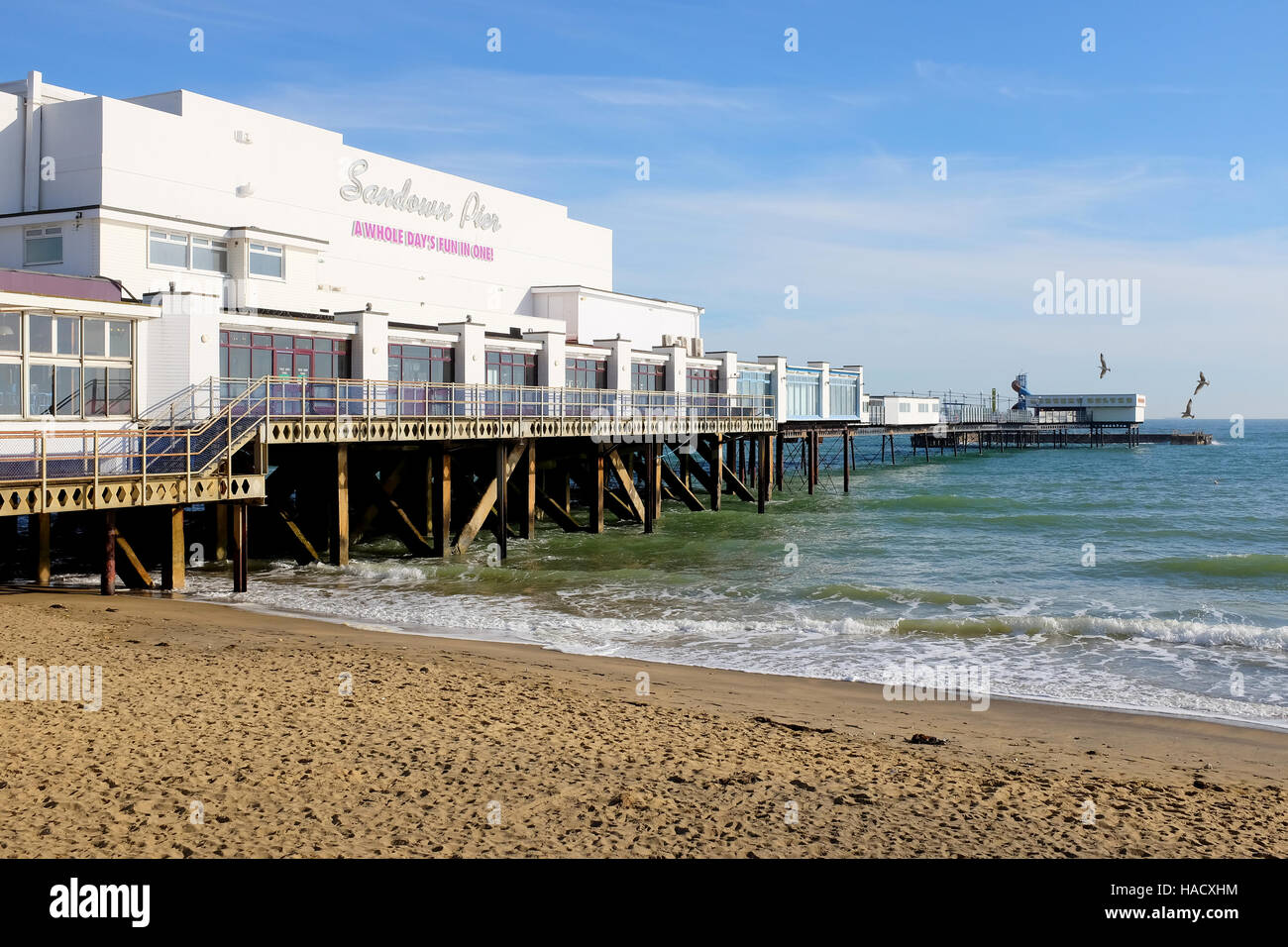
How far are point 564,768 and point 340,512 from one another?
1549 centimetres

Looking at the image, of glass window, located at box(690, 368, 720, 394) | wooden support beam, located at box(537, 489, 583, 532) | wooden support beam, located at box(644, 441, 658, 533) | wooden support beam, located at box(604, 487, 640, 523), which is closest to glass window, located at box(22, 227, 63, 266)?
wooden support beam, located at box(537, 489, 583, 532)

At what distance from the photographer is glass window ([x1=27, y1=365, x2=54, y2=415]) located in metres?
18.3

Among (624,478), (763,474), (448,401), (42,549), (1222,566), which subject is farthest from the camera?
(763,474)

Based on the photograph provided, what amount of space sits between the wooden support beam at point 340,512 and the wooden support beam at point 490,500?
3.58m

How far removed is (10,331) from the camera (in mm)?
18031

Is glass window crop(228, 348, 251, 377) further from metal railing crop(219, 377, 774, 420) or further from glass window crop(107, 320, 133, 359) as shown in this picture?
glass window crop(107, 320, 133, 359)

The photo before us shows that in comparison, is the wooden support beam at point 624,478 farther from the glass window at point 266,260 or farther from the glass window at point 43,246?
the glass window at point 43,246

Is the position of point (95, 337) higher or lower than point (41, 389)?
higher

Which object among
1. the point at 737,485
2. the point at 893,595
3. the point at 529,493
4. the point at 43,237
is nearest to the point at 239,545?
the point at 43,237

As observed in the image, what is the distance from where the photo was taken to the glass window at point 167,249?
24.8m

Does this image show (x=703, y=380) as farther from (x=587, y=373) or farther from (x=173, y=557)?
(x=173, y=557)
